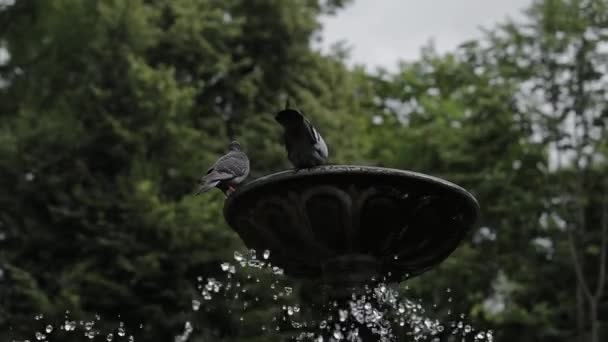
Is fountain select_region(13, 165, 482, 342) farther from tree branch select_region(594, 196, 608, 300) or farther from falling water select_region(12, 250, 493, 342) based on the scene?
tree branch select_region(594, 196, 608, 300)

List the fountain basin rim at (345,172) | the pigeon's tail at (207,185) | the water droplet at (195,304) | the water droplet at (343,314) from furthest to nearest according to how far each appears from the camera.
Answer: the water droplet at (195,304) < the water droplet at (343,314) < the pigeon's tail at (207,185) < the fountain basin rim at (345,172)

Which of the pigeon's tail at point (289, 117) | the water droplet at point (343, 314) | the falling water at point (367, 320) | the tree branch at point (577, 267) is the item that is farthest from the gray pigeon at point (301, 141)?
the tree branch at point (577, 267)

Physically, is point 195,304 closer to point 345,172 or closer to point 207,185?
point 207,185

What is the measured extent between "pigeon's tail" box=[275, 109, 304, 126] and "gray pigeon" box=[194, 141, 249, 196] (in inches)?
27.3

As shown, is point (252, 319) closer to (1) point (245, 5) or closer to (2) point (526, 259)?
(2) point (526, 259)

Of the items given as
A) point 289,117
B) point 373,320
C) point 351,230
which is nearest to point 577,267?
point 373,320

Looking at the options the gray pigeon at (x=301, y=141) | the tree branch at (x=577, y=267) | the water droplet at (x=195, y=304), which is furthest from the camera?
the tree branch at (x=577, y=267)

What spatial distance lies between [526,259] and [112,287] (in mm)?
7416

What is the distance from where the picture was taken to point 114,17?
678 inches

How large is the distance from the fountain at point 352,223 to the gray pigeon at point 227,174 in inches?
8.9

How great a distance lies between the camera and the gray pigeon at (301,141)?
6688mm

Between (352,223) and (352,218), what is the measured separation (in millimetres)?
62

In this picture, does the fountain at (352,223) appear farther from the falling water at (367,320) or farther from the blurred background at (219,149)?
the blurred background at (219,149)

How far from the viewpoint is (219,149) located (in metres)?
17.1
